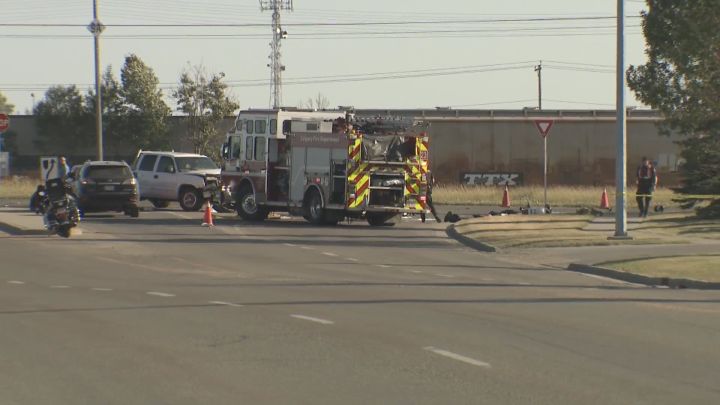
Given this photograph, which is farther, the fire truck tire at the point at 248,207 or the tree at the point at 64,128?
the tree at the point at 64,128

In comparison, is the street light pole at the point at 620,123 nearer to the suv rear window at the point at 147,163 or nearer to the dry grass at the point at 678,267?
the dry grass at the point at 678,267

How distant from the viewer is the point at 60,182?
26.2 m

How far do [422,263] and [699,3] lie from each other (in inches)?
381

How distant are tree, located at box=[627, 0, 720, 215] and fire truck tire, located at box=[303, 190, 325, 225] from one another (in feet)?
30.0

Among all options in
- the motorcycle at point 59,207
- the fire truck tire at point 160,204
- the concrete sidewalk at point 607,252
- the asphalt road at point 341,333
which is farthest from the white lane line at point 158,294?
the fire truck tire at point 160,204

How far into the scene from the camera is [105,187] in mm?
33531

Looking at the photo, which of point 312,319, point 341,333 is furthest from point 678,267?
point 341,333

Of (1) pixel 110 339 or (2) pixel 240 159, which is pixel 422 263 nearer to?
(1) pixel 110 339

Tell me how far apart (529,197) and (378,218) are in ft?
56.0

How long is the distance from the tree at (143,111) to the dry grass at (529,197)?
25.7 metres

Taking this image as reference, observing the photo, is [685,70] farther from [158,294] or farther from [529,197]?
[529,197]

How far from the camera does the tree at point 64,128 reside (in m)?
74.4

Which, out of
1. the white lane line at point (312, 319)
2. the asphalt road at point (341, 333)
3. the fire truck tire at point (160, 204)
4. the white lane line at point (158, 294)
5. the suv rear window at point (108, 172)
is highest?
the suv rear window at point (108, 172)

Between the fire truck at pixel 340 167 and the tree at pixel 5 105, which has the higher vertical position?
the tree at pixel 5 105
